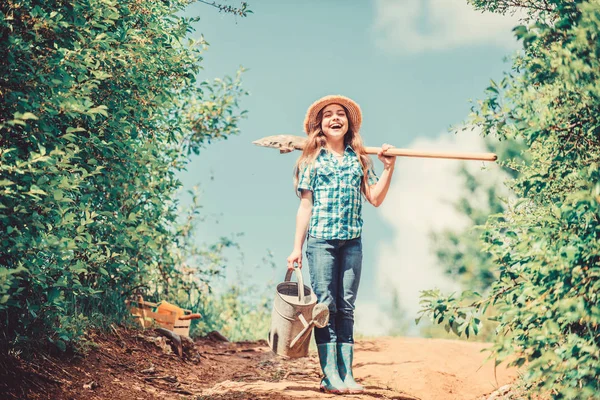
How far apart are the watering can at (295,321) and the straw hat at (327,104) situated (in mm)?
1407

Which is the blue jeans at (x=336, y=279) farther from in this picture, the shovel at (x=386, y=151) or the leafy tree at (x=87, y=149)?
the leafy tree at (x=87, y=149)

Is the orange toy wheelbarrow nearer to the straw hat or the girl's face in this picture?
the straw hat

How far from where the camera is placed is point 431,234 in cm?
1933

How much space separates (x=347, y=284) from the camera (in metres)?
5.34

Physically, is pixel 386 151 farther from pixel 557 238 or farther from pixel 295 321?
pixel 557 238

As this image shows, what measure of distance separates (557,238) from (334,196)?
7.26 ft

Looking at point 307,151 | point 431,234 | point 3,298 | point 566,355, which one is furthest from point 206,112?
point 431,234

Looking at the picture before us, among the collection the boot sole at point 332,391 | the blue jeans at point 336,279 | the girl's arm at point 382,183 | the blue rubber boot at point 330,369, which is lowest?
the boot sole at point 332,391

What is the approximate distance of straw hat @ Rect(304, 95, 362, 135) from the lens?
569cm

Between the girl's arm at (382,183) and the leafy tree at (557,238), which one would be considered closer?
the leafy tree at (557,238)

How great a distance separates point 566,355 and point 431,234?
53.7 ft

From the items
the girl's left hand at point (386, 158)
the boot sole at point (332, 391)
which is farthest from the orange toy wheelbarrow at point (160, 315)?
the girl's left hand at point (386, 158)

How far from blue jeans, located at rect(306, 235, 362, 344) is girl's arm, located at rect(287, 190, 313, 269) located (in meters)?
0.08

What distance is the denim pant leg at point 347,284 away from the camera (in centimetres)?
534
